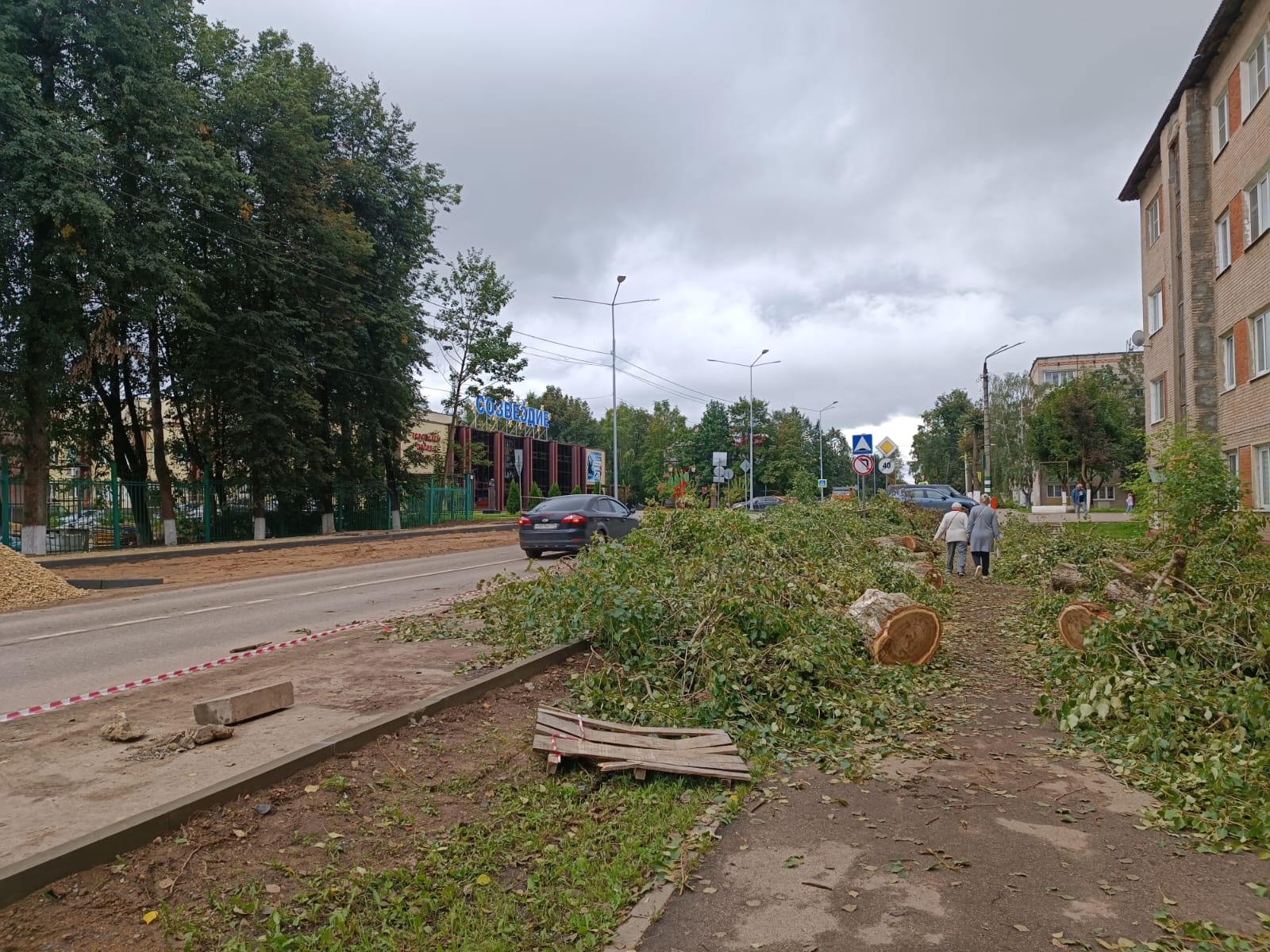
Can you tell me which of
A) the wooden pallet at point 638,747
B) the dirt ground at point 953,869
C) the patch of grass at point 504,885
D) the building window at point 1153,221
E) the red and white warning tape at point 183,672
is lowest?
the dirt ground at point 953,869

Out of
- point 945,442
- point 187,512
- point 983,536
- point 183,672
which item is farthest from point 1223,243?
point 945,442

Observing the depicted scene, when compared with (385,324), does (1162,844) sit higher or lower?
lower

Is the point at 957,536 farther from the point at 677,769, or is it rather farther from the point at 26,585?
the point at 26,585

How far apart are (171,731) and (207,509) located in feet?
76.6

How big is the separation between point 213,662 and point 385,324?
24641 mm

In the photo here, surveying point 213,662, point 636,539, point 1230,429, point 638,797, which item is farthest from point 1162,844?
point 1230,429

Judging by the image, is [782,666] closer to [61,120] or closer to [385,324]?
[61,120]

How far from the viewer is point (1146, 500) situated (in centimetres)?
1178

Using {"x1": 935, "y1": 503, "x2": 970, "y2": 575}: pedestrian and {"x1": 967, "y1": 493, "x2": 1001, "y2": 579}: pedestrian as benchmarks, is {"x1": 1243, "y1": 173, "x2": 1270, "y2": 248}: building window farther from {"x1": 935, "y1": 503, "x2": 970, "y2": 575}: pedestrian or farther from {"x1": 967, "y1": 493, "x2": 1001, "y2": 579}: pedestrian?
{"x1": 935, "y1": 503, "x2": 970, "y2": 575}: pedestrian

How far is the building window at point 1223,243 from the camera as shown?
752 inches

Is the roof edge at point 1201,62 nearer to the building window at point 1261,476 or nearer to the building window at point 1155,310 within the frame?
the building window at point 1155,310

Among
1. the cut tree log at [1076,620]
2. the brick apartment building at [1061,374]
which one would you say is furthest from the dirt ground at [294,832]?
the brick apartment building at [1061,374]

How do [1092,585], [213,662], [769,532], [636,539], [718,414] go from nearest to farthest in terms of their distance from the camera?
[213,662] → [636,539] → [1092,585] → [769,532] → [718,414]

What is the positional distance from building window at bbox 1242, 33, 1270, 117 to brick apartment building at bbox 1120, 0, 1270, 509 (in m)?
0.03
